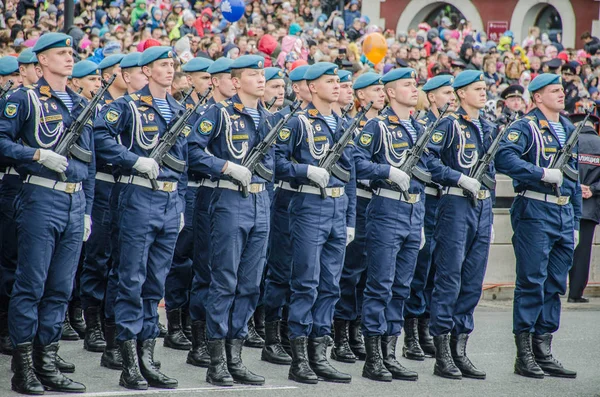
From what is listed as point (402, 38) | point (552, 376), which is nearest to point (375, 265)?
point (552, 376)

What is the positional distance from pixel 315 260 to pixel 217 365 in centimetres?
104

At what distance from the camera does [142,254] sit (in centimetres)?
710

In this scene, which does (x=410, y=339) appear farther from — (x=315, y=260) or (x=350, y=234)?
(x=315, y=260)

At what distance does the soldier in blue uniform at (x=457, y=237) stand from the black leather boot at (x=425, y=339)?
0.76 m

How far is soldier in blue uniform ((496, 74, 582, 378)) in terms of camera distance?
8258 millimetres

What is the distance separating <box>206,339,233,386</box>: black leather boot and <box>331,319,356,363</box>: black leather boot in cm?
147

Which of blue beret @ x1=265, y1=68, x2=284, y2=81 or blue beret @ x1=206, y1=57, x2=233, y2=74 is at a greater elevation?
blue beret @ x1=206, y1=57, x2=233, y2=74

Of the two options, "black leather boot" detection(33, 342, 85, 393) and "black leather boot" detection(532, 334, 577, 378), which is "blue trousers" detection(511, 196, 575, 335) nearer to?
"black leather boot" detection(532, 334, 577, 378)

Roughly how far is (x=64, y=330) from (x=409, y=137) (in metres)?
3.24

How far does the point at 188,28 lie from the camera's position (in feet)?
60.1

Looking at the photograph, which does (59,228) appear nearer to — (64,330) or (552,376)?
(64,330)

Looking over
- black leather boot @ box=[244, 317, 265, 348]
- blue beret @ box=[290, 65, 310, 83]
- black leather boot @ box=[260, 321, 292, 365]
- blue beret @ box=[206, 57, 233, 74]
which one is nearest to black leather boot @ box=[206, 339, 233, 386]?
black leather boot @ box=[260, 321, 292, 365]

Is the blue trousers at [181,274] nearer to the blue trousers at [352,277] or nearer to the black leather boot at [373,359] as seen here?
the blue trousers at [352,277]

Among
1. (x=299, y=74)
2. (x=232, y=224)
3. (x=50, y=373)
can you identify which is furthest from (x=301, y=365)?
(x=299, y=74)
